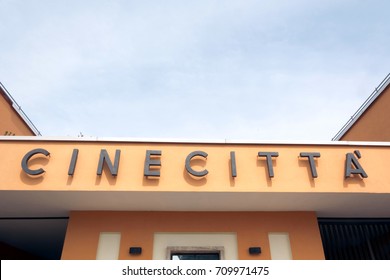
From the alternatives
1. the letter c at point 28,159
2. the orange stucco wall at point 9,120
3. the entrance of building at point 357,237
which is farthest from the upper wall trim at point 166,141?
the orange stucco wall at point 9,120

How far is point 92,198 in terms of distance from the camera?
6.38 m

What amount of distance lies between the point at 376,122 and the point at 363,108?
2.86 feet

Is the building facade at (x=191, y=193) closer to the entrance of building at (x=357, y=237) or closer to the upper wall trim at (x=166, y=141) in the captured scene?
the upper wall trim at (x=166, y=141)

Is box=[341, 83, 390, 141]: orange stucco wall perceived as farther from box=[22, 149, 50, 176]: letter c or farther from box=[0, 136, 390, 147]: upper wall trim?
box=[22, 149, 50, 176]: letter c

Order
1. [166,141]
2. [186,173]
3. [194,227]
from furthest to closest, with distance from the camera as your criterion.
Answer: [194,227]
[166,141]
[186,173]

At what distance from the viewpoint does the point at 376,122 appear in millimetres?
9656

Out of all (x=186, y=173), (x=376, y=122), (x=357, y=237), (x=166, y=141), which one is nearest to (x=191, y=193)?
(x=186, y=173)

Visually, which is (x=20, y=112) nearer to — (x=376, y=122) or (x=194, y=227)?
(x=194, y=227)

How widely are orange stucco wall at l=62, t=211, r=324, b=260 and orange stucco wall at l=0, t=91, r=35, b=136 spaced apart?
452cm

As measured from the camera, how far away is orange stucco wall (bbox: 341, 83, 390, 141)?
911 centimetres

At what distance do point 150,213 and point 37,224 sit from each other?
3303 millimetres

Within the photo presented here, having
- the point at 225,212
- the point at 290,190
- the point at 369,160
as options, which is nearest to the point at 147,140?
the point at 225,212

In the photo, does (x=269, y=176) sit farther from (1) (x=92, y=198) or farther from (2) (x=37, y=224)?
(2) (x=37, y=224)
